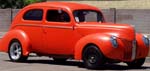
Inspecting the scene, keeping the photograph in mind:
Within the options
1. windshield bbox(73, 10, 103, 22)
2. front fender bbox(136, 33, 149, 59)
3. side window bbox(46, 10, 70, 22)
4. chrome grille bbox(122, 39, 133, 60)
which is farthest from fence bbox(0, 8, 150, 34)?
chrome grille bbox(122, 39, 133, 60)

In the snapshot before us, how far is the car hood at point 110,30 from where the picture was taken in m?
13.7

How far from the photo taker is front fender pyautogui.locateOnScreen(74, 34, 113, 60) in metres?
13.6

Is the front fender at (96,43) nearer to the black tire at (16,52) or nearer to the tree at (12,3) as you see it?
the black tire at (16,52)

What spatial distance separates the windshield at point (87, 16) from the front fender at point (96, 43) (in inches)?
32.8

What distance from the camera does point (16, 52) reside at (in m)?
16.0

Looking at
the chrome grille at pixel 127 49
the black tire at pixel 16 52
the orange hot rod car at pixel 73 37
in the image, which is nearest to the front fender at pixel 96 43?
the orange hot rod car at pixel 73 37

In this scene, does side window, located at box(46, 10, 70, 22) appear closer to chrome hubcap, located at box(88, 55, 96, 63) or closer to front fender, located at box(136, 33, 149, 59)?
chrome hubcap, located at box(88, 55, 96, 63)

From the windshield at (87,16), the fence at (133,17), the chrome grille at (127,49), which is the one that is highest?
the windshield at (87,16)

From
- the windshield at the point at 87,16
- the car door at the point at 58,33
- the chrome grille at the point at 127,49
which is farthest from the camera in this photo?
the windshield at the point at 87,16

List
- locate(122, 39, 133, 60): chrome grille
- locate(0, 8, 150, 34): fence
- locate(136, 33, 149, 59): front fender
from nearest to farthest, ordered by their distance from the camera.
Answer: locate(122, 39, 133, 60): chrome grille → locate(136, 33, 149, 59): front fender → locate(0, 8, 150, 34): fence

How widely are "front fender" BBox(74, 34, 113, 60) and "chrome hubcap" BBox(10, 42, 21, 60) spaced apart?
226 centimetres

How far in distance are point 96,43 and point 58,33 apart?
58.7 inches

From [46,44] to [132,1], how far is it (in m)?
34.1

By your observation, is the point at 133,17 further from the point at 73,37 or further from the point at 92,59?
the point at 92,59
